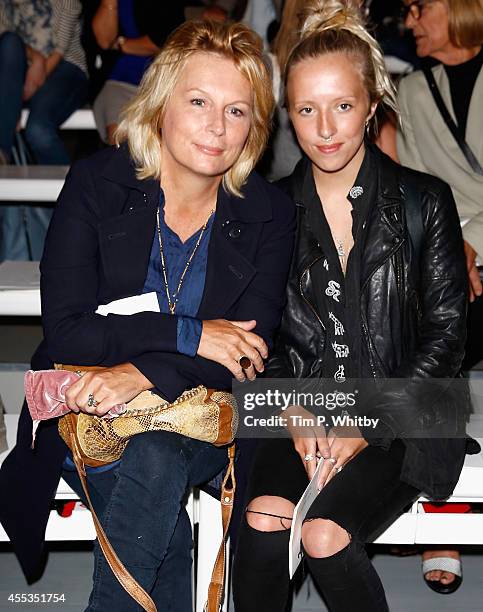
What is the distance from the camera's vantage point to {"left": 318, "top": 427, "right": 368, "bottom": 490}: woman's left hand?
2396 millimetres

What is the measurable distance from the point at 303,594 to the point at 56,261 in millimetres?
1290

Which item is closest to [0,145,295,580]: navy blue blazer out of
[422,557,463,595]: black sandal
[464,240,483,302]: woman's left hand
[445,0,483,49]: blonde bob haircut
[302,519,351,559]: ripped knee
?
[302,519,351,559]: ripped knee

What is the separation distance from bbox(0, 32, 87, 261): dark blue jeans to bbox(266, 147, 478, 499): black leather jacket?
6.66 feet

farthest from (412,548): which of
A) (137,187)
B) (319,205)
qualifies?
(137,187)

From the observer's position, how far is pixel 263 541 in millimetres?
2312

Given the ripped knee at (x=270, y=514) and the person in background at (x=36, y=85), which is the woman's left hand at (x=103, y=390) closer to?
the ripped knee at (x=270, y=514)

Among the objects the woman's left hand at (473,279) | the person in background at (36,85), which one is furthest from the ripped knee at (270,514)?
the person in background at (36,85)

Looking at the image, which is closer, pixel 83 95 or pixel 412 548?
pixel 412 548

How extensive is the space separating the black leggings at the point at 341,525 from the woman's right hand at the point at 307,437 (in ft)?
0.12

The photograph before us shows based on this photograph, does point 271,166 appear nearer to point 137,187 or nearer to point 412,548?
point 137,187

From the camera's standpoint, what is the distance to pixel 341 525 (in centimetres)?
226

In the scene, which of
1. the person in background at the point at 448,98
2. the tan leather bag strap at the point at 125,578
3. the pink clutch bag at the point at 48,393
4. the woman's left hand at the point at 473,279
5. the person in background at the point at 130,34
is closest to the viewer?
the tan leather bag strap at the point at 125,578

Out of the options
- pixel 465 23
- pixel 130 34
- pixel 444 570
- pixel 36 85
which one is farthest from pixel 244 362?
pixel 36 85

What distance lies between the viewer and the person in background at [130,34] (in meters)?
4.25
